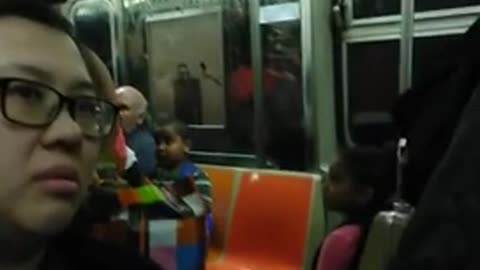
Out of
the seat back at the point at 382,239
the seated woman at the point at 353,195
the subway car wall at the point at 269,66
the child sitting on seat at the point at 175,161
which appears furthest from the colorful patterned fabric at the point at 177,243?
the child sitting on seat at the point at 175,161

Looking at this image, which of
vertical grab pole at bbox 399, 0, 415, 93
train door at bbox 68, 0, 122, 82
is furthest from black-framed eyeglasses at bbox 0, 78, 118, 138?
train door at bbox 68, 0, 122, 82

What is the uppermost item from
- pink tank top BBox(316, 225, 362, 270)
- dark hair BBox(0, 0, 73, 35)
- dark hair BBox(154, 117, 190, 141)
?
dark hair BBox(0, 0, 73, 35)

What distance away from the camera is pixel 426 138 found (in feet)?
3.30

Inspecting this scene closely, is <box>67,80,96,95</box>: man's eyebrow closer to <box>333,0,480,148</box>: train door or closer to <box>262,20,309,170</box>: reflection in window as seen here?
<box>333,0,480,148</box>: train door

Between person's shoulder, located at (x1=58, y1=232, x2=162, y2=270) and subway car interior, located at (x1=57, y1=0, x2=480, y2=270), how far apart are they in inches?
23.0

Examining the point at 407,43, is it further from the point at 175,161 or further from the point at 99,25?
the point at 99,25

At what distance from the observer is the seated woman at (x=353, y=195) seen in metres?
2.07

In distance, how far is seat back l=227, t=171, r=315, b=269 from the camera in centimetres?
381

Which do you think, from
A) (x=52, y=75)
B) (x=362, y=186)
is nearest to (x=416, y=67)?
(x=362, y=186)

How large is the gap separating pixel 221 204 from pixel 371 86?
3.97 ft

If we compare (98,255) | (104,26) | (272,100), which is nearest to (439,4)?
(272,100)

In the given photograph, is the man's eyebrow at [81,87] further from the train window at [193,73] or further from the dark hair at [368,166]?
the train window at [193,73]

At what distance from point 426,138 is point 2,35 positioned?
Result: 1.83ft

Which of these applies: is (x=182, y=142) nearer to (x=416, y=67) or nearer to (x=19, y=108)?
(x=416, y=67)
